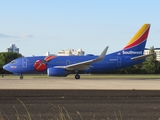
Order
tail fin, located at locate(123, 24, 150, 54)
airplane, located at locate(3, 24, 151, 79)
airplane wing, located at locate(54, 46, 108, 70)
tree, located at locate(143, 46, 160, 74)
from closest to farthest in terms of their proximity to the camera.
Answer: airplane wing, located at locate(54, 46, 108, 70) < airplane, located at locate(3, 24, 151, 79) < tail fin, located at locate(123, 24, 150, 54) < tree, located at locate(143, 46, 160, 74)

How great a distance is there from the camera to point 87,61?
47219 mm

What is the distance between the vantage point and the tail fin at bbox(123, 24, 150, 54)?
157 ft

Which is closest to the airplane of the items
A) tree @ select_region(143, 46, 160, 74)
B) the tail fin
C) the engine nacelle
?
the tail fin

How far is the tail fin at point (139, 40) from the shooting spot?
47.8m

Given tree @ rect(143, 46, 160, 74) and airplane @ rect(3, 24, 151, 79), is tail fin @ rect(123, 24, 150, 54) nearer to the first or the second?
airplane @ rect(3, 24, 151, 79)

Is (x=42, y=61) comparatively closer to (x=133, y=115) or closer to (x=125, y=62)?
(x=125, y=62)

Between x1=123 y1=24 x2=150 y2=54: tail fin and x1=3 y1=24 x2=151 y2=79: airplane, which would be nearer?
x1=3 y1=24 x2=151 y2=79: airplane

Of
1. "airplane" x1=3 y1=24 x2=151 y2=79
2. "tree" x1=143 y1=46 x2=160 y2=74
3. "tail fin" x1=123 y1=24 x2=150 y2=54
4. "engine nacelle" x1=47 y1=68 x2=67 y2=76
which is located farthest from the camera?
"tree" x1=143 y1=46 x2=160 y2=74

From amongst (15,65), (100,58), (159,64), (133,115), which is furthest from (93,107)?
(159,64)

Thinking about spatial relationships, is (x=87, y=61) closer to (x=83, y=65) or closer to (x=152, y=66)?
(x=83, y=65)

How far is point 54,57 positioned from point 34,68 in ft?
9.13

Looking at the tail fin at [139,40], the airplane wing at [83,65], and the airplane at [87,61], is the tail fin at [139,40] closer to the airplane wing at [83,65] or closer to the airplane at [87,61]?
the airplane at [87,61]

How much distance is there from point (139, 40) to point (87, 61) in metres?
6.89

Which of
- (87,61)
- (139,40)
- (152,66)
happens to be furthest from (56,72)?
(152,66)
